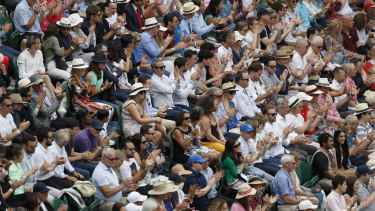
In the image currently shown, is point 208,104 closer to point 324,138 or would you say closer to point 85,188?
point 324,138

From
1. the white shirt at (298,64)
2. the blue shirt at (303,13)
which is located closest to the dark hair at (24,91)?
the white shirt at (298,64)

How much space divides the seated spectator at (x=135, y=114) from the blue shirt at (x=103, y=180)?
1607 mm

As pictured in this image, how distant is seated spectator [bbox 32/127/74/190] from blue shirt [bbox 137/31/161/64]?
4.41 meters

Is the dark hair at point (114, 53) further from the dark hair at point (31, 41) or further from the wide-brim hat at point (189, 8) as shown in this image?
the wide-brim hat at point (189, 8)

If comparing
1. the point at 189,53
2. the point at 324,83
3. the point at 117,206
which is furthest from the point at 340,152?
the point at 117,206

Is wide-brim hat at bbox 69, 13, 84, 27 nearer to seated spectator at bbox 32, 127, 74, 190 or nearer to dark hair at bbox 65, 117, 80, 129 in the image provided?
dark hair at bbox 65, 117, 80, 129

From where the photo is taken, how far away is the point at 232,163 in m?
13.9

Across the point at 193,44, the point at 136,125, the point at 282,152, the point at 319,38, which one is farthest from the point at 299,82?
the point at 136,125

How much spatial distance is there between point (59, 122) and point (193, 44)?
468 centimetres

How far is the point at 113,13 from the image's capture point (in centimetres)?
1727

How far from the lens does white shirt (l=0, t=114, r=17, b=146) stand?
12711 mm

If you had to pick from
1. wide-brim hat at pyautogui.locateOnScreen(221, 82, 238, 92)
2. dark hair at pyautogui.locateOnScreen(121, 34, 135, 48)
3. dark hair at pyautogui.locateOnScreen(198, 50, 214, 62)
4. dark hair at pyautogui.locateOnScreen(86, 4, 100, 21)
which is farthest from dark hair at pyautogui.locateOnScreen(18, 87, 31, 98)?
dark hair at pyautogui.locateOnScreen(198, 50, 214, 62)

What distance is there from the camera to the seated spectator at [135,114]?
14.1m

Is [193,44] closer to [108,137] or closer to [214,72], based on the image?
[214,72]
